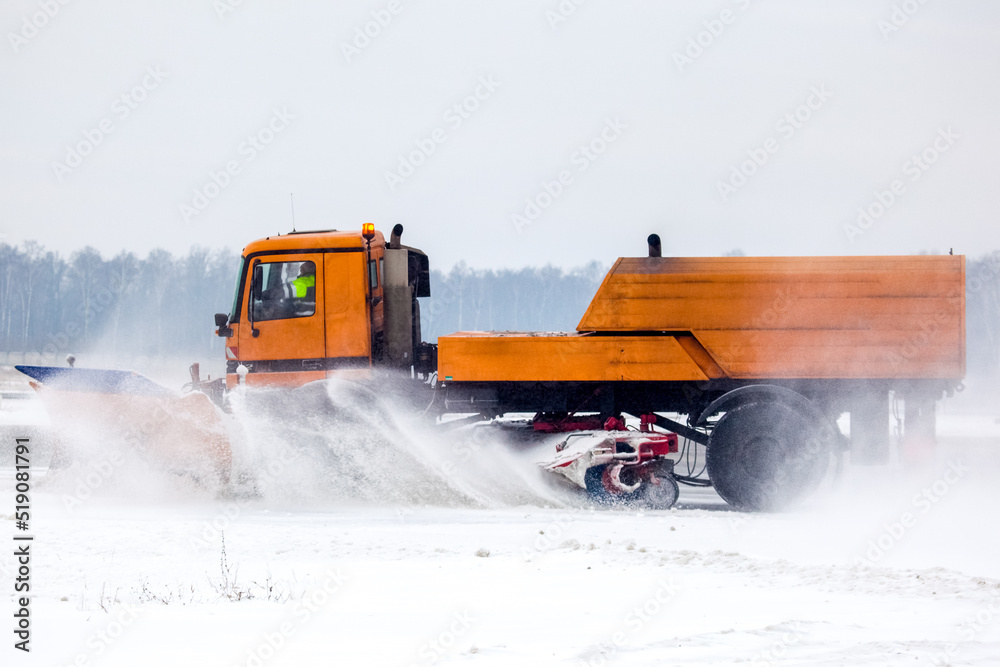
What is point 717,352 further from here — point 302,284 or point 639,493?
point 302,284

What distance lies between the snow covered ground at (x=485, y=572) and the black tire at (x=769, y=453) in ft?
1.06

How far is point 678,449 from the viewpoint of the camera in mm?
9625

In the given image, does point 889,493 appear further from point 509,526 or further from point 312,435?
point 312,435

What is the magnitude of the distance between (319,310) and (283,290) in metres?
0.48

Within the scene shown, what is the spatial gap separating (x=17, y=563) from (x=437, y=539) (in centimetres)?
313

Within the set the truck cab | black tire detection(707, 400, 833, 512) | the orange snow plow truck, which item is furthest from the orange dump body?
the truck cab

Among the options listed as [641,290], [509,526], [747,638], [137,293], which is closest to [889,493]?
[641,290]

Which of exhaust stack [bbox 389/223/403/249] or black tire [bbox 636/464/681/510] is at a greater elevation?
exhaust stack [bbox 389/223/403/249]

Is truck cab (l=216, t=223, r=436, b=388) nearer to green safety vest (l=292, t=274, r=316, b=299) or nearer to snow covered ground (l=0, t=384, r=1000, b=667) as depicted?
green safety vest (l=292, t=274, r=316, b=299)

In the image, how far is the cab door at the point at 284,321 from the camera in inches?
392

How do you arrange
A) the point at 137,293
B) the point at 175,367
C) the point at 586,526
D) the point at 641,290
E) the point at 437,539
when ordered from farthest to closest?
the point at 137,293 < the point at 175,367 < the point at 641,290 < the point at 586,526 < the point at 437,539

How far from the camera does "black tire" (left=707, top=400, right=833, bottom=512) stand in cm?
947

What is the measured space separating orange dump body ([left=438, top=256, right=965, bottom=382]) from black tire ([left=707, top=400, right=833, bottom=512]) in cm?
44

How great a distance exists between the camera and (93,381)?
9781 mm
